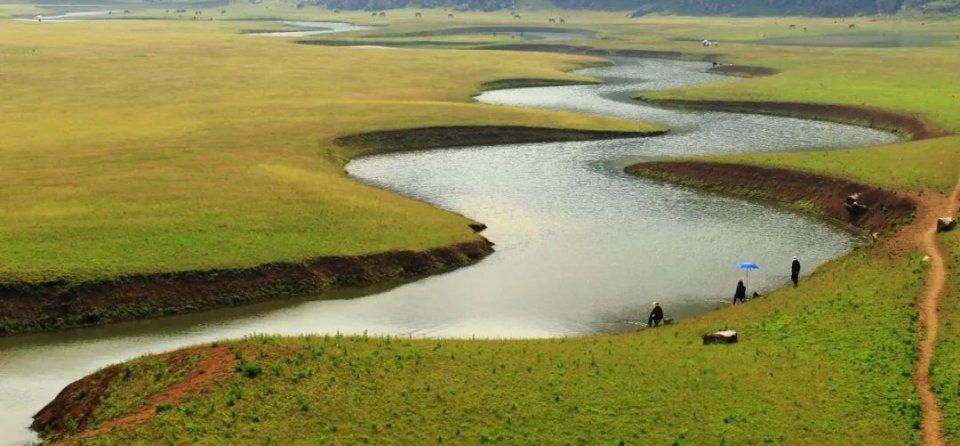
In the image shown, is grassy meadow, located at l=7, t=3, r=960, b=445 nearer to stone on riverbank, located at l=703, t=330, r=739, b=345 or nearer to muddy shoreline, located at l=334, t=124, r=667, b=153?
stone on riverbank, located at l=703, t=330, r=739, b=345

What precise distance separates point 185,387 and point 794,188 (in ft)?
202

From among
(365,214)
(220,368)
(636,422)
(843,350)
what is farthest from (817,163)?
(220,368)

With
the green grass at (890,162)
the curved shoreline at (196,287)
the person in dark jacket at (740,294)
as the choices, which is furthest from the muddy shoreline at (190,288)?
the green grass at (890,162)

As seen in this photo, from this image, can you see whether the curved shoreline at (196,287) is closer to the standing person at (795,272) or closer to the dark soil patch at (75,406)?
the dark soil patch at (75,406)

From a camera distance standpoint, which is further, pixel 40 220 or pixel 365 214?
pixel 365 214

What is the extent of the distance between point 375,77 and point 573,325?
118912 millimetres

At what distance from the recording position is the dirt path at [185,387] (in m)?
38.3

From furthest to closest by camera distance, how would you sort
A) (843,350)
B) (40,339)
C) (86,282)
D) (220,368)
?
(86,282) < (40,339) < (843,350) < (220,368)

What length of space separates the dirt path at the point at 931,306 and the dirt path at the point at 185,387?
2805cm

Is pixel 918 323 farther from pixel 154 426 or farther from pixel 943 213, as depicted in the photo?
pixel 154 426

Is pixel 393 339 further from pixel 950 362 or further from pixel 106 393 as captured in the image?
pixel 950 362

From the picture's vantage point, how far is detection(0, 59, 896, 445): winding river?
53.3 metres

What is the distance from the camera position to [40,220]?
6788cm

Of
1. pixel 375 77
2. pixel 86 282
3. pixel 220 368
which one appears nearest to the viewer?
pixel 220 368
